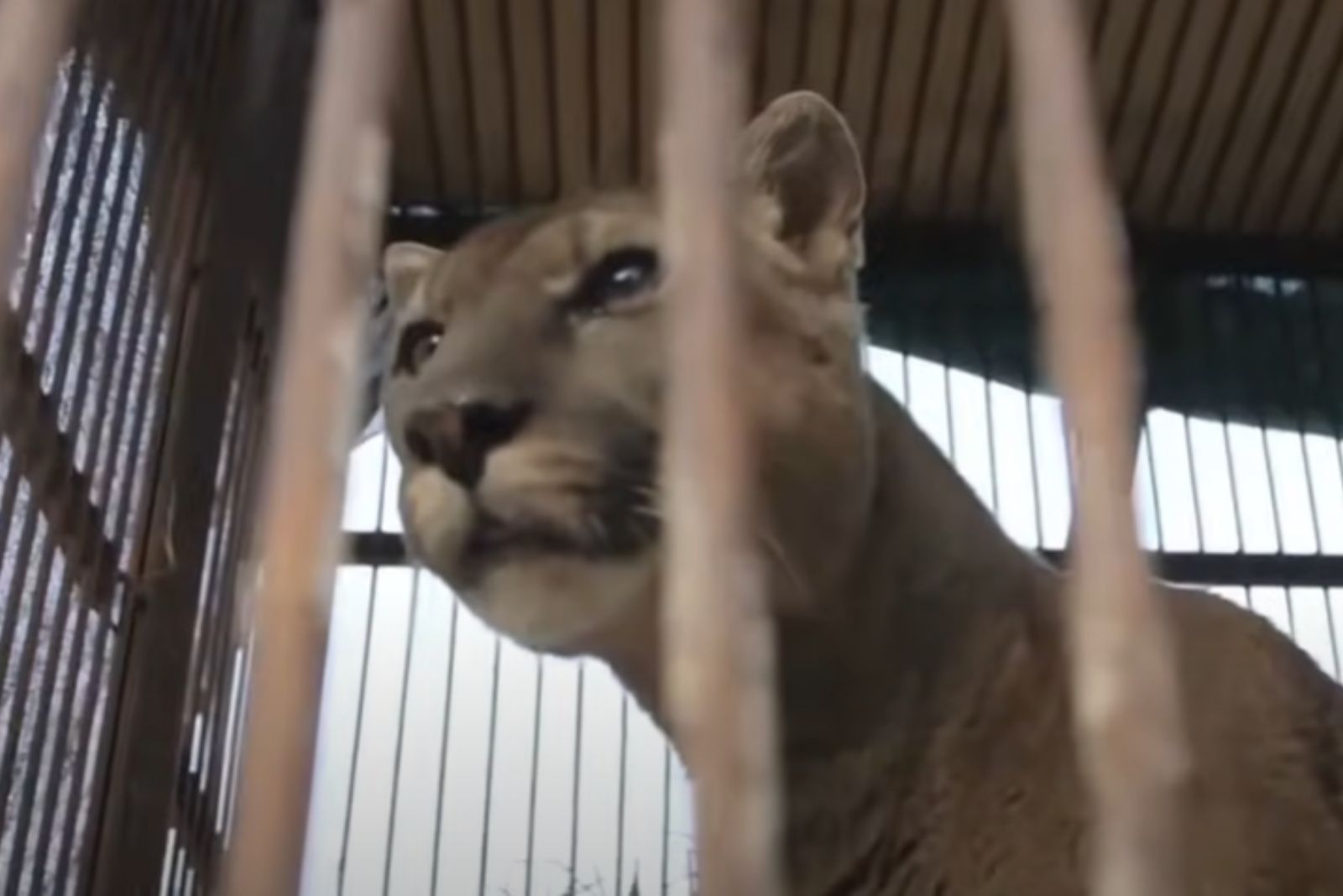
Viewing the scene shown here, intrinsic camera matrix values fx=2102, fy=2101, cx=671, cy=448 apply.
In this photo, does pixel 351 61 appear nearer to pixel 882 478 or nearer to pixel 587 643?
pixel 587 643

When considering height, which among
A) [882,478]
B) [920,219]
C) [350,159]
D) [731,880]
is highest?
[920,219]

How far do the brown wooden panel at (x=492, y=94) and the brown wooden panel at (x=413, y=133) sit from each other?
74 mm

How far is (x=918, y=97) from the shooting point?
3166 mm

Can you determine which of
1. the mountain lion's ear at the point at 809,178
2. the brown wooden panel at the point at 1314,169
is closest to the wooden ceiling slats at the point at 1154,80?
the brown wooden panel at the point at 1314,169

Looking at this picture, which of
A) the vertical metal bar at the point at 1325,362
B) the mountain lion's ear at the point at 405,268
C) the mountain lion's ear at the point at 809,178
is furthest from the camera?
the vertical metal bar at the point at 1325,362

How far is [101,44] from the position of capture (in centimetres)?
209

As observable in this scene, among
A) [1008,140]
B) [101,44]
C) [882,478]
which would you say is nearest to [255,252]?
[101,44]

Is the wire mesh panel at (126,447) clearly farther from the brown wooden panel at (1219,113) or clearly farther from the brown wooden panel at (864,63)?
the brown wooden panel at (1219,113)

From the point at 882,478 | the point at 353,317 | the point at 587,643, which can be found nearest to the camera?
the point at 353,317

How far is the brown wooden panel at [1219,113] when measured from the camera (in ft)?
9.95

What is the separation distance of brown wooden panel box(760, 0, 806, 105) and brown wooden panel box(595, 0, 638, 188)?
195mm

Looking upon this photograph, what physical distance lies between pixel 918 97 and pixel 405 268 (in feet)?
4.30

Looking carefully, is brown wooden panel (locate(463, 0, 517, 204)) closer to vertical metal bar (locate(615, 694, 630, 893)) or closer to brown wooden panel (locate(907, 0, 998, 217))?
brown wooden panel (locate(907, 0, 998, 217))

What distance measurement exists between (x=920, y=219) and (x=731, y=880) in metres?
2.93
